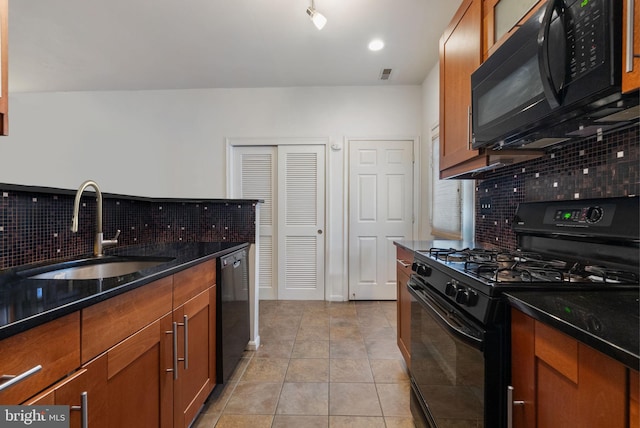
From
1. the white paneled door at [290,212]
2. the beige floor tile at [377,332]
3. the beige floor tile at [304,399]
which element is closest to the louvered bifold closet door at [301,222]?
the white paneled door at [290,212]

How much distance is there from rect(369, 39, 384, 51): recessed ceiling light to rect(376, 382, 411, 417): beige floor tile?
2.78 meters

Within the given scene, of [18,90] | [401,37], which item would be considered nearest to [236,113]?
[401,37]

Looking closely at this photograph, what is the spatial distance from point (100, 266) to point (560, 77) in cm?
206

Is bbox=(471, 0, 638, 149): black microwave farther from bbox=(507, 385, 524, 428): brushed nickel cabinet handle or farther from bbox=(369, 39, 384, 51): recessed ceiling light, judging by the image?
bbox=(369, 39, 384, 51): recessed ceiling light

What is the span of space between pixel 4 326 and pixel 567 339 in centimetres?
116

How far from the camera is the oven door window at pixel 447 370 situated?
89cm

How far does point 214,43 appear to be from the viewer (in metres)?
2.64

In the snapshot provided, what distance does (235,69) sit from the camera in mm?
3092

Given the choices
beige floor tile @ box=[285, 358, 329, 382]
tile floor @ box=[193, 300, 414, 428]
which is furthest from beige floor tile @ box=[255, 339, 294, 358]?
beige floor tile @ box=[285, 358, 329, 382]

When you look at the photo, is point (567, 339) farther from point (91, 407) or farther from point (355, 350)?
point (355, 350)

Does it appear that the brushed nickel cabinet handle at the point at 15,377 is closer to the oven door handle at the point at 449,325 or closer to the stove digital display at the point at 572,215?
the oven door handle at the point at 449,325

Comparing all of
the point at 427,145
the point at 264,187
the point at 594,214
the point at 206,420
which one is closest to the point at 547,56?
the point at 594,214

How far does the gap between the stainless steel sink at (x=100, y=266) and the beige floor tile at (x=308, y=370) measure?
3.80 ft

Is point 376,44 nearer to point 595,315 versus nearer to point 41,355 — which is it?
point 595,315
